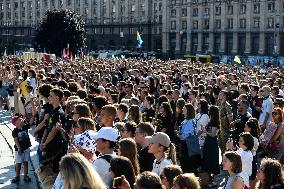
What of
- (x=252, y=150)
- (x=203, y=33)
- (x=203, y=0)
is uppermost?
(x=203, y=0)

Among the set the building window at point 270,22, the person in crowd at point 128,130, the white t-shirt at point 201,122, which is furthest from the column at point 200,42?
the person in crowd at point 128,130

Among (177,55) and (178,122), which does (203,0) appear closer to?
(177,55)

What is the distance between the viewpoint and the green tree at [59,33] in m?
75.0

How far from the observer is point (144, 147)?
8281mm

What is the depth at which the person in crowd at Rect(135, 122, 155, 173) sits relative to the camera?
8.12 m

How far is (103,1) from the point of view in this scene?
111000 mm

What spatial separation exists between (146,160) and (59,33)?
68250 mm

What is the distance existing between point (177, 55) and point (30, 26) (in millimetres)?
39964

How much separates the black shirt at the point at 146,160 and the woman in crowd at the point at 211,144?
3381 mm

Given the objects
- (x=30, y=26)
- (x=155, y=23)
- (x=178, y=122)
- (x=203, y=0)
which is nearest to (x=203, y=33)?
(x=203, y=0)

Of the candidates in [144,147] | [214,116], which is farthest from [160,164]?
[214,116]

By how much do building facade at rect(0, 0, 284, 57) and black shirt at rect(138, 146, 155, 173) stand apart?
75.4m

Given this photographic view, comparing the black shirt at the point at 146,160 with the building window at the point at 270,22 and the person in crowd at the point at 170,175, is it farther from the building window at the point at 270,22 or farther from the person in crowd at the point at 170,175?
the building window at the point at 270,22

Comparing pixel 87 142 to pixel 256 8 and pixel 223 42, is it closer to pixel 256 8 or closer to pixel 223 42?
pixel 256 8
